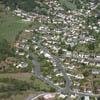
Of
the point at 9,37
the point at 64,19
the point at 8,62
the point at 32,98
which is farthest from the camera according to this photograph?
the point at 64,19

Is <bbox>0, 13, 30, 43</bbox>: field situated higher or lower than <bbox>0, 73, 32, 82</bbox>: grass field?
higher

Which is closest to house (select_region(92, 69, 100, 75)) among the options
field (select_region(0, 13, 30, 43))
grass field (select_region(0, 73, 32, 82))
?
grass field (select_region(0, 73, 32, 82))

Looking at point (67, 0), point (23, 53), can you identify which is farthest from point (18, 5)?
point (23, 53)

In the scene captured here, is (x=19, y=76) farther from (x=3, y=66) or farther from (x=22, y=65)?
(x=3, y=66)

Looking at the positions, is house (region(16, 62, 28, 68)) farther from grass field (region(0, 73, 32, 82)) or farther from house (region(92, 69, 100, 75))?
house (region(92, 69, 100, 75))

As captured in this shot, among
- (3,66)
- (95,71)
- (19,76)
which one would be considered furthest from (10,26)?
(95,71)

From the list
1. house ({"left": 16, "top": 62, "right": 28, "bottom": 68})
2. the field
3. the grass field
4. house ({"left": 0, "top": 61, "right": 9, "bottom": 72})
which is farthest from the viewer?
the field

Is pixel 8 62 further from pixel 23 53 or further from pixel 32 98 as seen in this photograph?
pixel 32 98

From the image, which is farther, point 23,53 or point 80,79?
point 23,53

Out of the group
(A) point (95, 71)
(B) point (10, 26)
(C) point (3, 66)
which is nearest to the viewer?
(A) point (95, 71)
